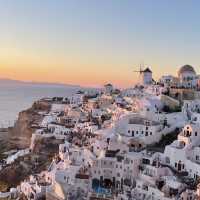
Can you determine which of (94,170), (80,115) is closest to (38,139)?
(80,115)

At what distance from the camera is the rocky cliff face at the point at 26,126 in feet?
176

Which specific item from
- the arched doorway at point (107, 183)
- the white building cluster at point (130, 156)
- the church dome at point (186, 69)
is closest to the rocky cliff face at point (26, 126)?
the white building cluster at point (130, 156)

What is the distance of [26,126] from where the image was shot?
55.5 m

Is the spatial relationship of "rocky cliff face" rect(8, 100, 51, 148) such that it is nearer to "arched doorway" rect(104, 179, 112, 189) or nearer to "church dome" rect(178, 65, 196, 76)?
"church dome" rect(178, 65, 196, 76)

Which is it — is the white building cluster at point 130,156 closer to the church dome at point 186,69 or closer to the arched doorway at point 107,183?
the arched doorway at point 107,183

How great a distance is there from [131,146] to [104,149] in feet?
6.48

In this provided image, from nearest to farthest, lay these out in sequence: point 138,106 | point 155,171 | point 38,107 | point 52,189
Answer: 1. point 155,171
2. point 52,189
3. point 138,106
4. point 38,107

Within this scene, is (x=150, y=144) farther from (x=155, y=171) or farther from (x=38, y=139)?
(x=38, y=139)

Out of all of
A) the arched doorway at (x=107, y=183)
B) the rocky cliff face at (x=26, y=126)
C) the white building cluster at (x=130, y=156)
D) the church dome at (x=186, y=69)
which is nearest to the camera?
the white building cluster at (x=130, y=156)

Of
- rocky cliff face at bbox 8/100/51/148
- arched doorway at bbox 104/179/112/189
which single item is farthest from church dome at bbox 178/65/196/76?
arched doorway at bbox 104/179/112/189

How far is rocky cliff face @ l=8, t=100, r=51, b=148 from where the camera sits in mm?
53688

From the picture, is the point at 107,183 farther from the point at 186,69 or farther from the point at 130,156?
the point at 186,69

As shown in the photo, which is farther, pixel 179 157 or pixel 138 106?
pixel 138 106

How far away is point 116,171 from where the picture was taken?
105 feet
